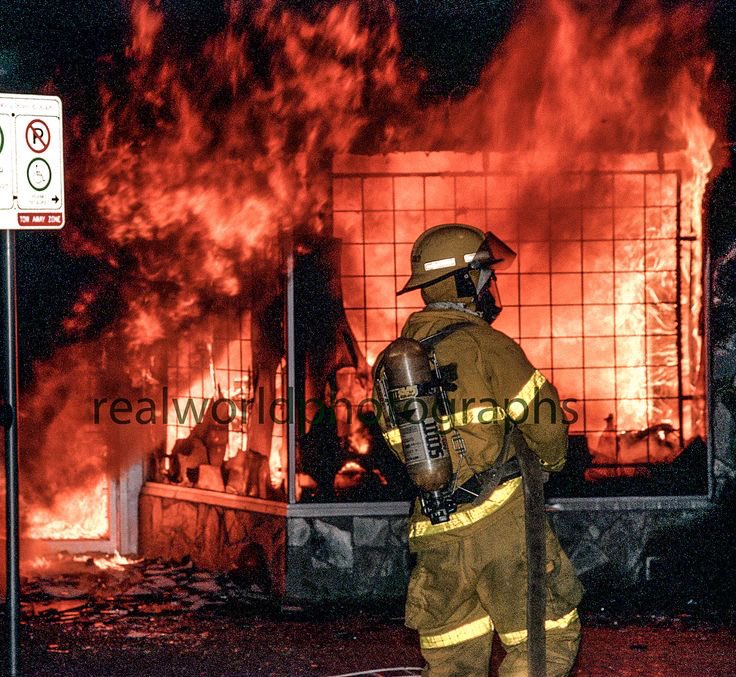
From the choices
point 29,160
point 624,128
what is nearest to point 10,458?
point 29,160

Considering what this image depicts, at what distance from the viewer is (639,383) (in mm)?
8547

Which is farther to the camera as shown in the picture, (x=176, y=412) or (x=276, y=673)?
(x=176, y=412)

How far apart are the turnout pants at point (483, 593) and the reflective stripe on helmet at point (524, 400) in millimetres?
300

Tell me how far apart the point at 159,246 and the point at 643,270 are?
3.46 m

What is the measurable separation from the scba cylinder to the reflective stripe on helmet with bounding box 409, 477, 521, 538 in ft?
0.62

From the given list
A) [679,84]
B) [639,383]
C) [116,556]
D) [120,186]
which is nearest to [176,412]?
[116,556]

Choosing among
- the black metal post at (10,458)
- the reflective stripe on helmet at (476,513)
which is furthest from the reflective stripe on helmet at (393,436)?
the black metal post at (10,458)

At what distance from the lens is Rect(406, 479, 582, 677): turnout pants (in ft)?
16.0

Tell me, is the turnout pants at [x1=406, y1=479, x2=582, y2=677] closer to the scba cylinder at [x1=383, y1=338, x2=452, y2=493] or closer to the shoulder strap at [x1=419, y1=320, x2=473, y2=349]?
the scba cylinder at [x1=383, y1=338, x2=452, y2=493]

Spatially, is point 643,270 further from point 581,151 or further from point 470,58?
point 470,58

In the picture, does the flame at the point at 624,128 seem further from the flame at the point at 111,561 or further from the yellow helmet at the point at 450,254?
the flame at the point at 111,561

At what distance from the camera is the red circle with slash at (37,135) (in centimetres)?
534

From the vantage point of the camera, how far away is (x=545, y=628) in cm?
487

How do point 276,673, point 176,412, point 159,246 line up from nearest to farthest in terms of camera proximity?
point 276,673 → point 159,246 → point 176,412
